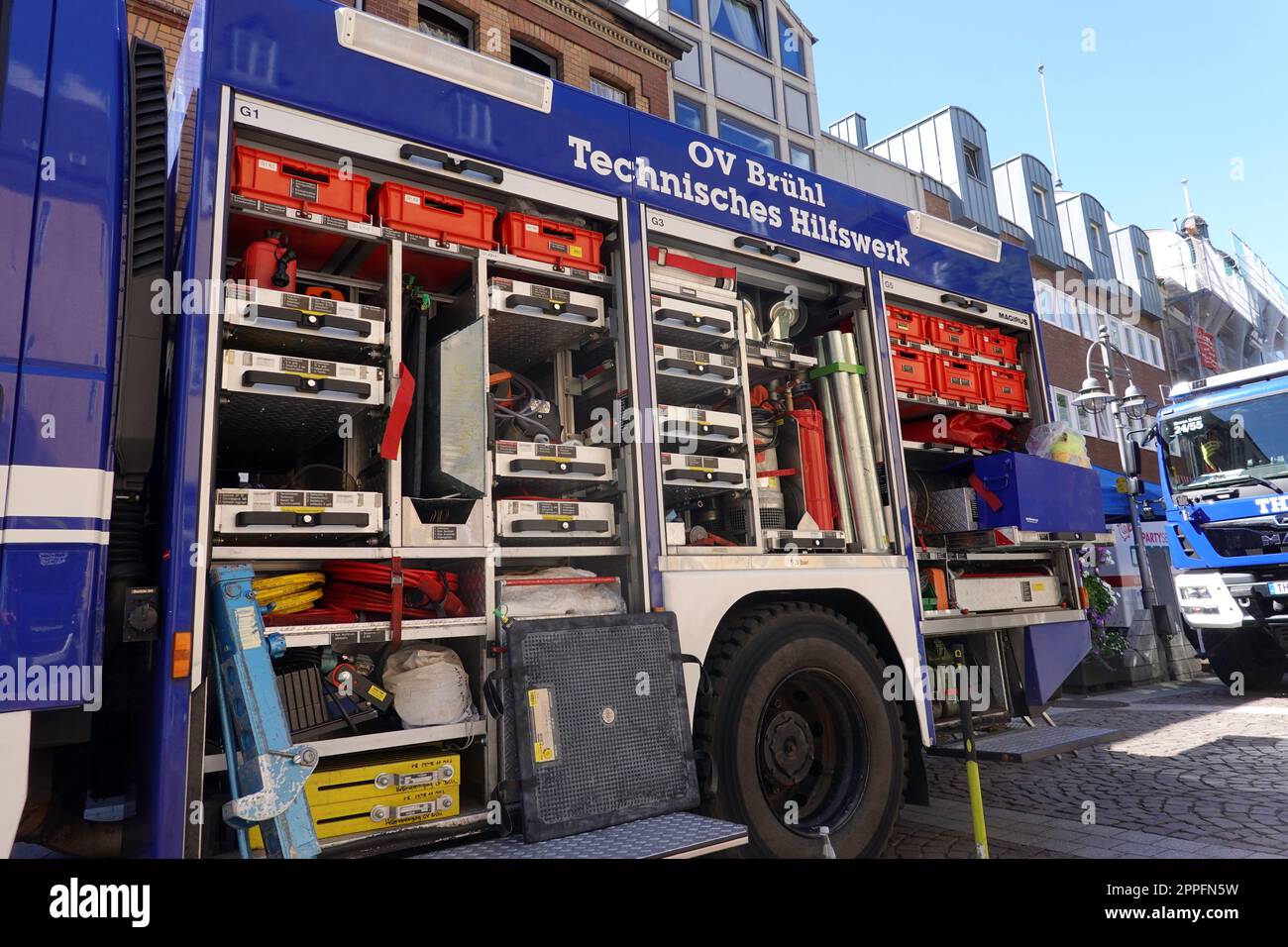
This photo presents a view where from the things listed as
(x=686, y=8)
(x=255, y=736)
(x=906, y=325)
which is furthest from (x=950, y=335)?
(x=686, y=8)

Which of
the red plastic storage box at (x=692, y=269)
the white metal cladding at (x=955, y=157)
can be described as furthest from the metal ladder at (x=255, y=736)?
the white metal cladding at (x=955, y=157)

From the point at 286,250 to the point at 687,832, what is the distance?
9.11 ft

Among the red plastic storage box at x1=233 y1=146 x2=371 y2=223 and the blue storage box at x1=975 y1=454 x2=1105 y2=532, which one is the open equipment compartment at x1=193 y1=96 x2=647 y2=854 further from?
the blue storage box at x1=975 y1=454 x2=1105 y2=532

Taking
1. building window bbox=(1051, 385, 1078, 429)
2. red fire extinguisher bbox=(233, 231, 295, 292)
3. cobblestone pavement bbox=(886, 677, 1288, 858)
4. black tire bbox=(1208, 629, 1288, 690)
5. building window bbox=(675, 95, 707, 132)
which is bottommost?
cobblestone pavement bbox=(886, 677, 1288, 858)

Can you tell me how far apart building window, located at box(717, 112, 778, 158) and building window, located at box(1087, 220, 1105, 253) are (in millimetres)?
11517


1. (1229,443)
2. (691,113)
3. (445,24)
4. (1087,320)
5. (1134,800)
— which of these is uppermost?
(691,113)

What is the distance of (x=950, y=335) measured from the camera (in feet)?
19.1

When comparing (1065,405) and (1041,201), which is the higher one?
(1041,201)

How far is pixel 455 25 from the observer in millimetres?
11438

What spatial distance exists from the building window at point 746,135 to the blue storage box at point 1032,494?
12214 mm

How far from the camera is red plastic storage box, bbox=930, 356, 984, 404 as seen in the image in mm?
5680

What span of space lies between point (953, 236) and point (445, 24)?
860cm

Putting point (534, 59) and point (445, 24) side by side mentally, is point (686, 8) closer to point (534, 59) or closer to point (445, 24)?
point (534, 59)

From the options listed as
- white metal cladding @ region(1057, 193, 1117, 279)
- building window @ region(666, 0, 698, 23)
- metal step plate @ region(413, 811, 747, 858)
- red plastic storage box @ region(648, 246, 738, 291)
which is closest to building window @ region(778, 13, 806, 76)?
building window @ region(666, 0, 698, 23)
